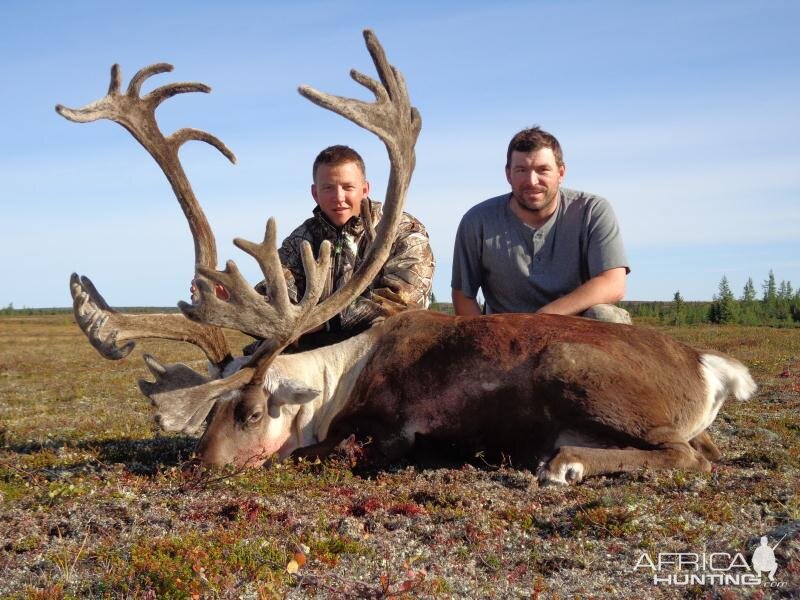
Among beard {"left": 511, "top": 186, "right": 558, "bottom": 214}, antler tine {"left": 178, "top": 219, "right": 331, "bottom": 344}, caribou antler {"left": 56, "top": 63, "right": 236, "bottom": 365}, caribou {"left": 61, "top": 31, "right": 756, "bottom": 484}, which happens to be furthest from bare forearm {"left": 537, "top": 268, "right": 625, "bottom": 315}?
caribou antler {"left": 56, "top": 63, "right": 236, "bottom": 365}

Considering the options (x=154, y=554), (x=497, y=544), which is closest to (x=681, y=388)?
(x=497, y=544)

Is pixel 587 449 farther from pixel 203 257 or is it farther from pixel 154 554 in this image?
pixel 203 257

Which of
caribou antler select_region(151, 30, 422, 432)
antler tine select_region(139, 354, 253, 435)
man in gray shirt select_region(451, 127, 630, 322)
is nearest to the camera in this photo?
antler tine select_region(139, 354, 253, 435)

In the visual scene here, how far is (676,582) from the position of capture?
3.56m

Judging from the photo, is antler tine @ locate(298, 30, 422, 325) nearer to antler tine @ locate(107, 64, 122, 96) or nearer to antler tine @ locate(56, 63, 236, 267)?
antler tine @ locate(56, 63, 236, 267)

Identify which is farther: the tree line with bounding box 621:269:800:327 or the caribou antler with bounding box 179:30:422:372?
the tree line with bounding box 621:269:800:327

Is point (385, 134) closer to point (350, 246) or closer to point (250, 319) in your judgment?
point (250, 319)

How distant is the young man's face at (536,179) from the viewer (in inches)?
319

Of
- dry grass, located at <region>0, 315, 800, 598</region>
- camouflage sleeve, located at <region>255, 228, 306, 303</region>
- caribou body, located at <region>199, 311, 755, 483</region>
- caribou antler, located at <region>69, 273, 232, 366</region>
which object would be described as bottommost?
dry grass, located at <region>0, 315, 800, 598</region>

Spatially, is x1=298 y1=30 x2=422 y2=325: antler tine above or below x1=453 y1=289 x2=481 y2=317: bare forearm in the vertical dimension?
above

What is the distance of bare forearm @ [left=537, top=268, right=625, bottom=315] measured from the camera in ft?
24.4

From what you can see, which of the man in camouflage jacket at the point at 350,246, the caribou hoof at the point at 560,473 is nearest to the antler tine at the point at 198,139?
the man in camouflage jacket at the point at 350,246

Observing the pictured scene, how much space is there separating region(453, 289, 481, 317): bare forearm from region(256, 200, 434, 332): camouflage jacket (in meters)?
0.54

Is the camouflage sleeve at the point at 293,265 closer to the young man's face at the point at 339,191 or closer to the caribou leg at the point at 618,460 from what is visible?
the young man's face at the point at 339,191
